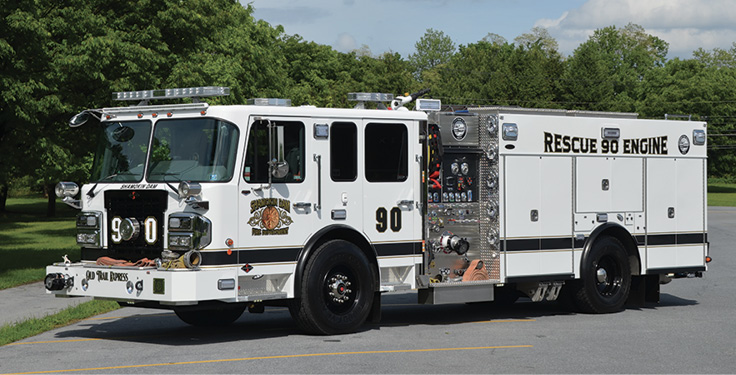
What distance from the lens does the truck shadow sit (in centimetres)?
1212

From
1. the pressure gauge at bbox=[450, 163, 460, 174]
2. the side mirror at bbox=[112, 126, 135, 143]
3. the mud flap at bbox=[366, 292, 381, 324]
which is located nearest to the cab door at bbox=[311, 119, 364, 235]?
the mud flap at bbox=[366, 292, 381, 324]

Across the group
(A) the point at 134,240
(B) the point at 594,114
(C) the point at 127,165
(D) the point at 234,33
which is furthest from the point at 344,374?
(D) the point at 234,33

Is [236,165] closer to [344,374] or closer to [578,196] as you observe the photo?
[344,374]

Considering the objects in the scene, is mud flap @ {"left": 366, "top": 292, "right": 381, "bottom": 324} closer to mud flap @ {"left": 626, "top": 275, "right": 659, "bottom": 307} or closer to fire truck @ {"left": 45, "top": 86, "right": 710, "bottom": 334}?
fire truck @ {"left": 45, "top": 86, "right": 710, "bottom": 334}

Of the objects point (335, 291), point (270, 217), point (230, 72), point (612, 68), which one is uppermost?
point (612, 68)

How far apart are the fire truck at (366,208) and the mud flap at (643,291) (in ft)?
0.10

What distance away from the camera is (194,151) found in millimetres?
11438

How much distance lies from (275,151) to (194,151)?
92cm

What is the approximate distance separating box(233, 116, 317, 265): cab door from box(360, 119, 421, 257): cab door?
35.0 inches

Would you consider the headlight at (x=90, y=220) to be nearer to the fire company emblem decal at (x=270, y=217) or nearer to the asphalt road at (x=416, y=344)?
the asphalt road at (x=416, y=344)

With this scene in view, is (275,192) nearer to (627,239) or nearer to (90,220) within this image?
(90,220)

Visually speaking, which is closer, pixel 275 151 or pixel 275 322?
pixel 275 151

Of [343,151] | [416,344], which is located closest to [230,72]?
[343,151]

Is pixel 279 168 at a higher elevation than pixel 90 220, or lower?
higher
